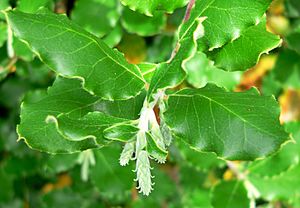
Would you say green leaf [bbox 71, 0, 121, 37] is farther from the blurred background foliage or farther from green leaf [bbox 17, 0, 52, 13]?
green leaf [bbox 17, 0, 52, 13]

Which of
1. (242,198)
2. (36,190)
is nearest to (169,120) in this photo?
(242,198)

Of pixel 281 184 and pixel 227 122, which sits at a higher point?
pixel 227 122

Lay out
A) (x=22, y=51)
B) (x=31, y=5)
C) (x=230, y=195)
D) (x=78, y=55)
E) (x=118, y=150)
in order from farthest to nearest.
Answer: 1. (x=118, y=150)
2. (x=230, y=195)
3. (x=22, y=51)
4. (x=31, y=5)
5. (x=78, y=55)

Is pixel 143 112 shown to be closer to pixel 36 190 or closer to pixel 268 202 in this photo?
pixel 268 202

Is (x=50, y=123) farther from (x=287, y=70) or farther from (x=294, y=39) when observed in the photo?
(x=287, y=70)

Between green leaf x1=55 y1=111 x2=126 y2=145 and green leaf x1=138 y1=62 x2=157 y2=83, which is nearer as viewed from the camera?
green leaf x1=55 y1=111 x2=126 y2=145

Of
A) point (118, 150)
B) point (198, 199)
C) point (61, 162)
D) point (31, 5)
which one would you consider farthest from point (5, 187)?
point (31, 5)

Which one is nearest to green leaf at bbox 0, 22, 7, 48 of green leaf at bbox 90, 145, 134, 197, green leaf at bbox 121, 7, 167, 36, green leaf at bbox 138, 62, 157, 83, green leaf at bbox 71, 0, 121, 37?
green leaf at bbox 71, 0, 121, 37
